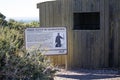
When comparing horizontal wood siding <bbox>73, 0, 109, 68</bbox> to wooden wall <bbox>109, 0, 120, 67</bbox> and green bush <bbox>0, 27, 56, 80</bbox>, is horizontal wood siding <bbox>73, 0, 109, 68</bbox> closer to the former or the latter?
wooden wall <bbox>109, 0, 120, 67</bbox>

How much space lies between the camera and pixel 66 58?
14.4 meters

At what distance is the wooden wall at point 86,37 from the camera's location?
14414 mm

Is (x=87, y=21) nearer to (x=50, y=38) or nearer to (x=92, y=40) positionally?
(x=92, y=40)

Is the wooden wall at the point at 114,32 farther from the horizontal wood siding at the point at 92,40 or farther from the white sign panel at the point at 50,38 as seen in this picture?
the white sign panel at the point at 50,38

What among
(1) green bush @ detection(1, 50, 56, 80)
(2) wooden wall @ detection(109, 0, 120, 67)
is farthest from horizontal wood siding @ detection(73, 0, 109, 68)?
(1) green bush @ detection(1, 50, 56, 80)

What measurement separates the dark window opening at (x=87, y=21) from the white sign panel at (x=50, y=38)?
4.64 ft

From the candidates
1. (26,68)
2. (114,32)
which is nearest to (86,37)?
(114,32)

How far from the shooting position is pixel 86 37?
14438mm

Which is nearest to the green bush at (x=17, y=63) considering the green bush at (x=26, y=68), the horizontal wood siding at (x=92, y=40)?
the green bush at (x=26, y=68)

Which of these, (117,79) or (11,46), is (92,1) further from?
(11,46)

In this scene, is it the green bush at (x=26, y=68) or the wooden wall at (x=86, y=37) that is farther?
the wooden wall at (x=86, y=37)

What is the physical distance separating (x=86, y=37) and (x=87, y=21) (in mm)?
1602

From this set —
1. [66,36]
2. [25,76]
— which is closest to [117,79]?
[66,36]

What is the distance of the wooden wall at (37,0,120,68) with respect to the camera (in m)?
14.4
